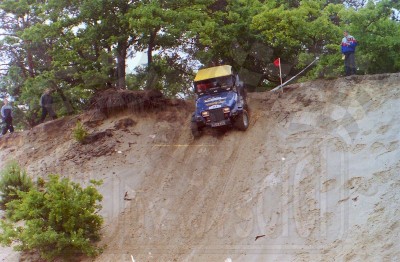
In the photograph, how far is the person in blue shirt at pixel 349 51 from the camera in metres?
18.2

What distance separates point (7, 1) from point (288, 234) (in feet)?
59.7

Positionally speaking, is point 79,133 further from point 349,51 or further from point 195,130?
point 349,51

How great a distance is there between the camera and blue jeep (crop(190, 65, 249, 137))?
59.7 feet

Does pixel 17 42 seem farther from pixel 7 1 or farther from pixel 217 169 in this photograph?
pixel 217 169

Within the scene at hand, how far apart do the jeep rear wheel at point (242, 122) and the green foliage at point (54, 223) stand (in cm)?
634

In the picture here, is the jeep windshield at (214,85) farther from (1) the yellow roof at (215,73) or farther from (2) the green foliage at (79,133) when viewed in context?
(2) the green foliage at (79,133)

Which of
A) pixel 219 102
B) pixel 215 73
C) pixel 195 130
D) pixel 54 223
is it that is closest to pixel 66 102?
pixel 195 130

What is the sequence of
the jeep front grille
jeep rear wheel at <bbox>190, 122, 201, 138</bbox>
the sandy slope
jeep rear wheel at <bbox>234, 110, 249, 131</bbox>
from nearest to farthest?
the sandy slope < the jeep front grille < jeep rear wheel at <bbox>234, 110, 249, 131</bbox> < jeep rear wheel at <bbox>190, 122, 201, 138</bbox>

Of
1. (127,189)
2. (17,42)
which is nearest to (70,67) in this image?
A: (17,42)

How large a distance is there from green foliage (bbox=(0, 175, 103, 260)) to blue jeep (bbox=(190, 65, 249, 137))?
549 cm

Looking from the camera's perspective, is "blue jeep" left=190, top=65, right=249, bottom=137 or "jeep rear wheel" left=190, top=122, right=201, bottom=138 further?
"jeep rear wheel" left=190, top=122, right=201, bottom=138

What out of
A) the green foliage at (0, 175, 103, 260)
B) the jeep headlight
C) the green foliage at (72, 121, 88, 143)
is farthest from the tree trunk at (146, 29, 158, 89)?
the green foliage at (0, 175, 103, 260)

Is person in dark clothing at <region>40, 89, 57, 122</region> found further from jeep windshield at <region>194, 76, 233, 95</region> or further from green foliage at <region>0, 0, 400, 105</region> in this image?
jeep windshield at <region>194, 76, 233, 95</region>

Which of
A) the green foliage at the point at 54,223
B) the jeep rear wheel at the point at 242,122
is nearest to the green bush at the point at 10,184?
the green foliage at the point at 54,223
